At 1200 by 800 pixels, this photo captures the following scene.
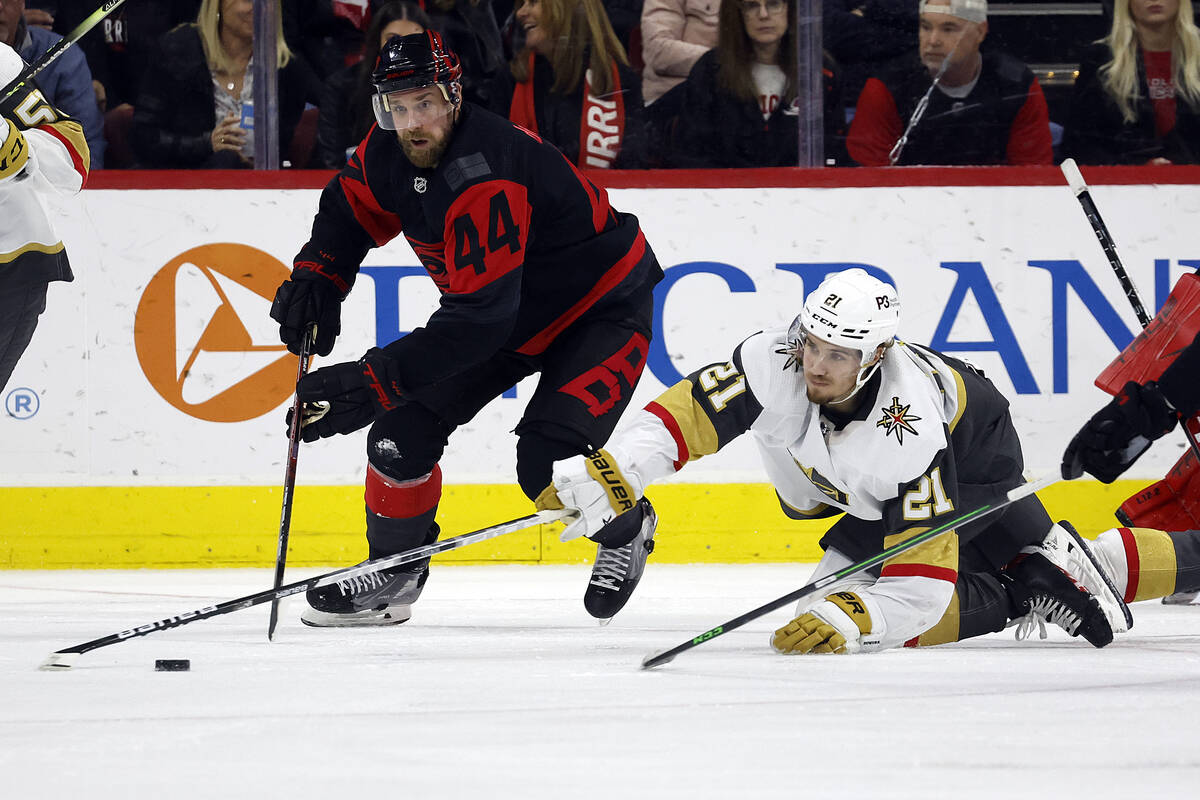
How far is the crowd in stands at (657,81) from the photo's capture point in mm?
4996

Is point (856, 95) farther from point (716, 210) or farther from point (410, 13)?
point (410, 13)

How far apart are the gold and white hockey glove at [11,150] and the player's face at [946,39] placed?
2751mm

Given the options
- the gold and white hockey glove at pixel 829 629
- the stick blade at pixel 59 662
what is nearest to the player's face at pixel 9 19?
the stick blade at pixel 59 662

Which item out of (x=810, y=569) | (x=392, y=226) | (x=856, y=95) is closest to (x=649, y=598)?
(x=810, y=569)

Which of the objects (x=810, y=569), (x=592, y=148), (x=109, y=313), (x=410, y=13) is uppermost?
(x=410, y=13)

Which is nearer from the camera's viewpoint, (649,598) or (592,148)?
(649,598)

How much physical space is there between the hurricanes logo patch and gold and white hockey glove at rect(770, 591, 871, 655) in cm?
29

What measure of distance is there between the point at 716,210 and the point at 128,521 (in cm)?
202

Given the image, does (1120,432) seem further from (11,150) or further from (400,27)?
(400,27)

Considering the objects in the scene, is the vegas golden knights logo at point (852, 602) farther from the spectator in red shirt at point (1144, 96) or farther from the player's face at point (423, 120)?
the spectator in red shirt at point (1144, 96)

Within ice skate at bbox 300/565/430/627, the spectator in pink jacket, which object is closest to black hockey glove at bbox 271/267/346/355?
ice skate at bbox 300/565/430/627

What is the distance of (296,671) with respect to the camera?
8.49ft

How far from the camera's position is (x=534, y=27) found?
500 centimetres

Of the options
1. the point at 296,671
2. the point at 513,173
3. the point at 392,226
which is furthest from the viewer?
the point at 392,226
